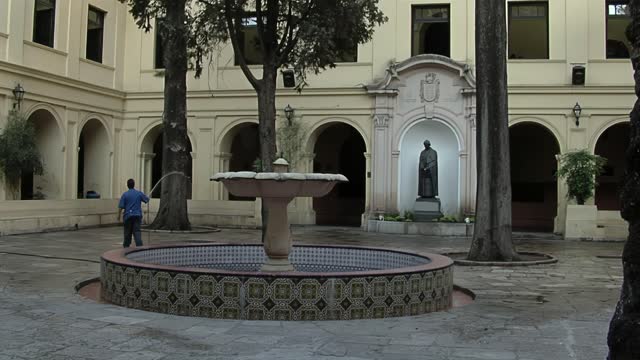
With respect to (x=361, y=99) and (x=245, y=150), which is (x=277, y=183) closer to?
(x=361, y=99)

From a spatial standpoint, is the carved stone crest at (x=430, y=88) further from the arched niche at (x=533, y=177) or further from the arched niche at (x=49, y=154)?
the arched niche at (x=49, y=154)

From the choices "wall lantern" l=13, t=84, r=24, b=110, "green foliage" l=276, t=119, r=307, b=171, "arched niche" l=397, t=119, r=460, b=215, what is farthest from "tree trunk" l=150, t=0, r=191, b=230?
"arched niche" l=397, t=119, r=460, b=215

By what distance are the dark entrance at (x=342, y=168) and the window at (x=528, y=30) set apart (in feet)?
25.7

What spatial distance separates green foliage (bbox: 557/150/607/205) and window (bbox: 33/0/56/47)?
Answer: 59.4 feet

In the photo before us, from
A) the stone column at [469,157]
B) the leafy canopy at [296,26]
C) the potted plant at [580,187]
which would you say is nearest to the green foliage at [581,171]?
the potted plant at [580,187]

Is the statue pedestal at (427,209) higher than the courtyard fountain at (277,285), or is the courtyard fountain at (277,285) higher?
the statue pedestal at (427,209)

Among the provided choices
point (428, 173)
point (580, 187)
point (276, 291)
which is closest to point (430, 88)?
point (428, 173)

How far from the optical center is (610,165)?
26.2 metres

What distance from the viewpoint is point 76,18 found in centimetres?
2356

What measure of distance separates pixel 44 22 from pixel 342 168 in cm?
1349

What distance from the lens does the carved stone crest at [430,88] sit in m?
23.2

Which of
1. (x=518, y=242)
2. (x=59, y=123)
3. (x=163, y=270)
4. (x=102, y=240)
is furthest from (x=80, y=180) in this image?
(x=163, y=270)

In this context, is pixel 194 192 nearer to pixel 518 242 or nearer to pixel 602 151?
pixel 518 242

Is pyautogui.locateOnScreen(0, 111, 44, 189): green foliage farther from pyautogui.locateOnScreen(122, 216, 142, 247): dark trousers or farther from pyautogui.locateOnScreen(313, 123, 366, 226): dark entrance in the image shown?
pyautogui.locateOnScreen(313, 123, 366, 226): dark entrance
